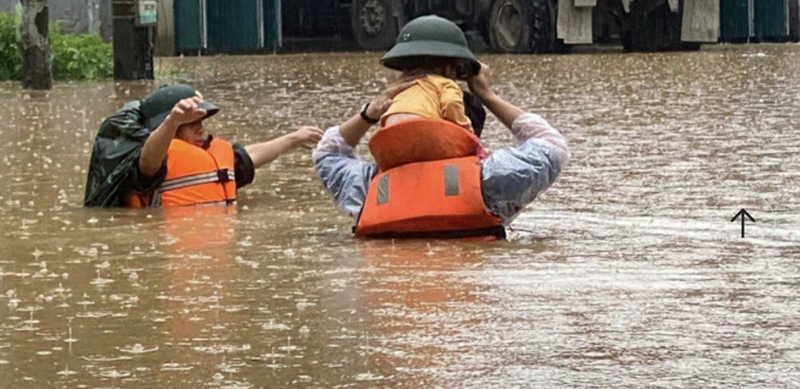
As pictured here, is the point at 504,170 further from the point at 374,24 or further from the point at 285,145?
the point at 374,24

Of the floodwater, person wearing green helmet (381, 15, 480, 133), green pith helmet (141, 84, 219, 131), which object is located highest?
person wearing green helmet (381, 15, 480, 133)

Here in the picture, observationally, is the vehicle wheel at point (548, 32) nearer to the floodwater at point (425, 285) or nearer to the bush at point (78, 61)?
the bush at point (78, 61)

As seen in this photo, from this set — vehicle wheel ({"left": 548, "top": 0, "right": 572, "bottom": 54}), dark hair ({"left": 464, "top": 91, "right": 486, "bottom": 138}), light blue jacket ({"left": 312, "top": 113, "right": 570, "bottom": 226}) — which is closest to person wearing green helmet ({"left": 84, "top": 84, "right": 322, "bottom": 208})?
light blue jacket ({"left": 312, "top": 113, "right": 570, "bottom": 226})

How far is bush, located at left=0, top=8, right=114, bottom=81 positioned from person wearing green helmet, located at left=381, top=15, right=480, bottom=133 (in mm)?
12532

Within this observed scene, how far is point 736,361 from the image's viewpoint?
4.70m

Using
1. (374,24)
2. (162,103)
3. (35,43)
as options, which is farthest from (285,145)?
(374,24)

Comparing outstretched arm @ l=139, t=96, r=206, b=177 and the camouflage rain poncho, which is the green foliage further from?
outstretched arm @ l=139, t=96, r=206, b=177

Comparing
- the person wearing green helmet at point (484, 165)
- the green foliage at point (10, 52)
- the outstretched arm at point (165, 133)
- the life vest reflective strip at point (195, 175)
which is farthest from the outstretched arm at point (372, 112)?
the green foliage at point (10, 52)

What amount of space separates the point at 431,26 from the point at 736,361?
274 centimetres

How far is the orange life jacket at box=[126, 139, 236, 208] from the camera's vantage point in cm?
825

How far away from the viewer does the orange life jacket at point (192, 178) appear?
8250 millimetres

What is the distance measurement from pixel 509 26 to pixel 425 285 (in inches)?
844

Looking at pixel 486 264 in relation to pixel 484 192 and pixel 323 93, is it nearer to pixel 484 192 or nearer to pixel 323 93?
pixel 484 192

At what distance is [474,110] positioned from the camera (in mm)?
7395
